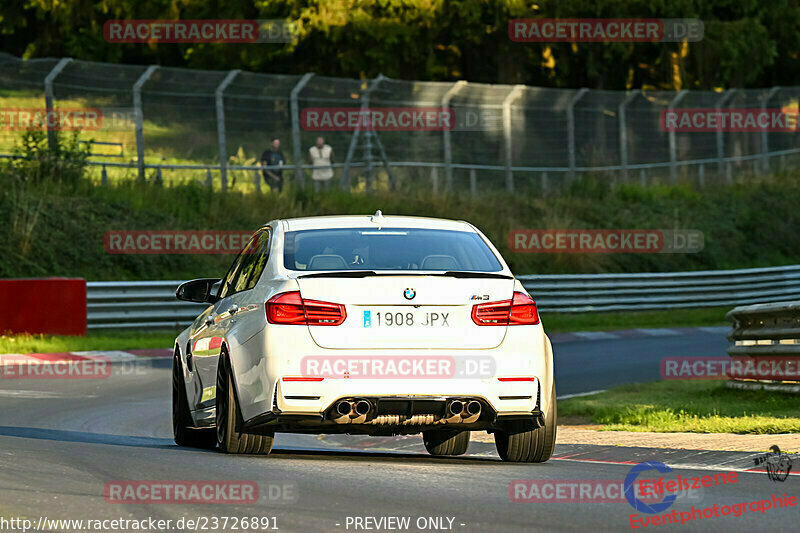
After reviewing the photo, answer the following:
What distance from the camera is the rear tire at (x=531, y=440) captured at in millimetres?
9359

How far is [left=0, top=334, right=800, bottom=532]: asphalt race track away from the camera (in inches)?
280

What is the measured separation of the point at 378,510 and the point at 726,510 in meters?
1.74

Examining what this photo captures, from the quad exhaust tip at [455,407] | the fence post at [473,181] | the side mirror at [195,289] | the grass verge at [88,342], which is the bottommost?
the grass verge at [88,342]

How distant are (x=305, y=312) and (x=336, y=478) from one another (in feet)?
3.30

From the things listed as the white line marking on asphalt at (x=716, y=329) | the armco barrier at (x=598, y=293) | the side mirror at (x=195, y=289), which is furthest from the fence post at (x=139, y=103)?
the side mirror at (x=195, y=289)

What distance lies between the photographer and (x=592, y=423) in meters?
14.2

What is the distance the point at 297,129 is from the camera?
3191 cm

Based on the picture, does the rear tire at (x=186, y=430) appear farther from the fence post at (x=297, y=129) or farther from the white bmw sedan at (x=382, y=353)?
the fence post at (x=297, y=129)

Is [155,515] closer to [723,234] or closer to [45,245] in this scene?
[45,245]

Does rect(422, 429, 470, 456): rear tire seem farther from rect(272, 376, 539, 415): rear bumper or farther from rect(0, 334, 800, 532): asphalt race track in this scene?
rect(272, 376, 539, 415): rear bumper

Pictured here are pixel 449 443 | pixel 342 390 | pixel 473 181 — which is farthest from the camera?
pixel 473 181

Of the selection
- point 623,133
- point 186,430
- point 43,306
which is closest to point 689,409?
point 186,430

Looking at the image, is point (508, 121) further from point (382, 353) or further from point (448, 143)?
point (382, 353)

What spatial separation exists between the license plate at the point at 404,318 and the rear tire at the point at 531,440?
95 centimetres
